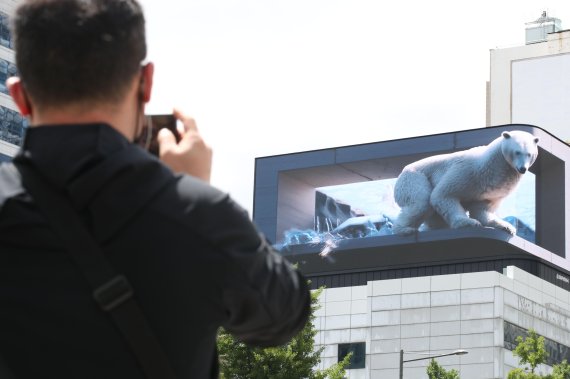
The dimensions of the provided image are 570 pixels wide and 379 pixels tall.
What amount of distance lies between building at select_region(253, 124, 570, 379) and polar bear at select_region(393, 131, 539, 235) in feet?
3.49

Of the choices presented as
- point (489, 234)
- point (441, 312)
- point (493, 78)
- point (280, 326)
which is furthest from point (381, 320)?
point (280, 326)

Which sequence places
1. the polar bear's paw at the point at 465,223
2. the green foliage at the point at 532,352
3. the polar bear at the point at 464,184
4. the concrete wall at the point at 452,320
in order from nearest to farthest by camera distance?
the green foliage at the point at 532,352 → the concrete wall at the point at 452,320 → the polar bear at the point at 464,184 → the polar bear's paw at the point at 465,223

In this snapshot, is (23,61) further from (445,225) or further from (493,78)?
(493,78)

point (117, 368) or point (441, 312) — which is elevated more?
point (441, 312)

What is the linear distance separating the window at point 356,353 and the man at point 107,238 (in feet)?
261

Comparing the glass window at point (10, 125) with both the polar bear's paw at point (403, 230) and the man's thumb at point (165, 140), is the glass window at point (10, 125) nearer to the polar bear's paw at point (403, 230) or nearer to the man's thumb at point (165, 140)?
the polar bear's paw at point (403, 230)

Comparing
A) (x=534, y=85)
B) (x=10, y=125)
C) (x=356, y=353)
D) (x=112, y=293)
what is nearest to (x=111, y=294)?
(x=112, y=293)

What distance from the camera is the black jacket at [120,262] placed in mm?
2275

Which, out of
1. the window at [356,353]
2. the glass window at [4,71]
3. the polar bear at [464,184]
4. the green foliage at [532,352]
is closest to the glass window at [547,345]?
the polar bear at [464,184]

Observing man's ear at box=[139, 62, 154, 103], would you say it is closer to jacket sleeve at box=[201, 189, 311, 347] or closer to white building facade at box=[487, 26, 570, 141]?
jacket sleeve at box=[201, 189, 311, 347]

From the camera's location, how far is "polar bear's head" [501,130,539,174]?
3278 inches

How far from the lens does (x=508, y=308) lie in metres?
77.1

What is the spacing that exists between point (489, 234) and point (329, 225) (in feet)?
41.9

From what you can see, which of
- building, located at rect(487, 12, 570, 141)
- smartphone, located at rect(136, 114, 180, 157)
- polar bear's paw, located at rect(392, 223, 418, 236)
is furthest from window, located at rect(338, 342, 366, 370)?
smartphone, located at rect(136, 114, 180, 157)
